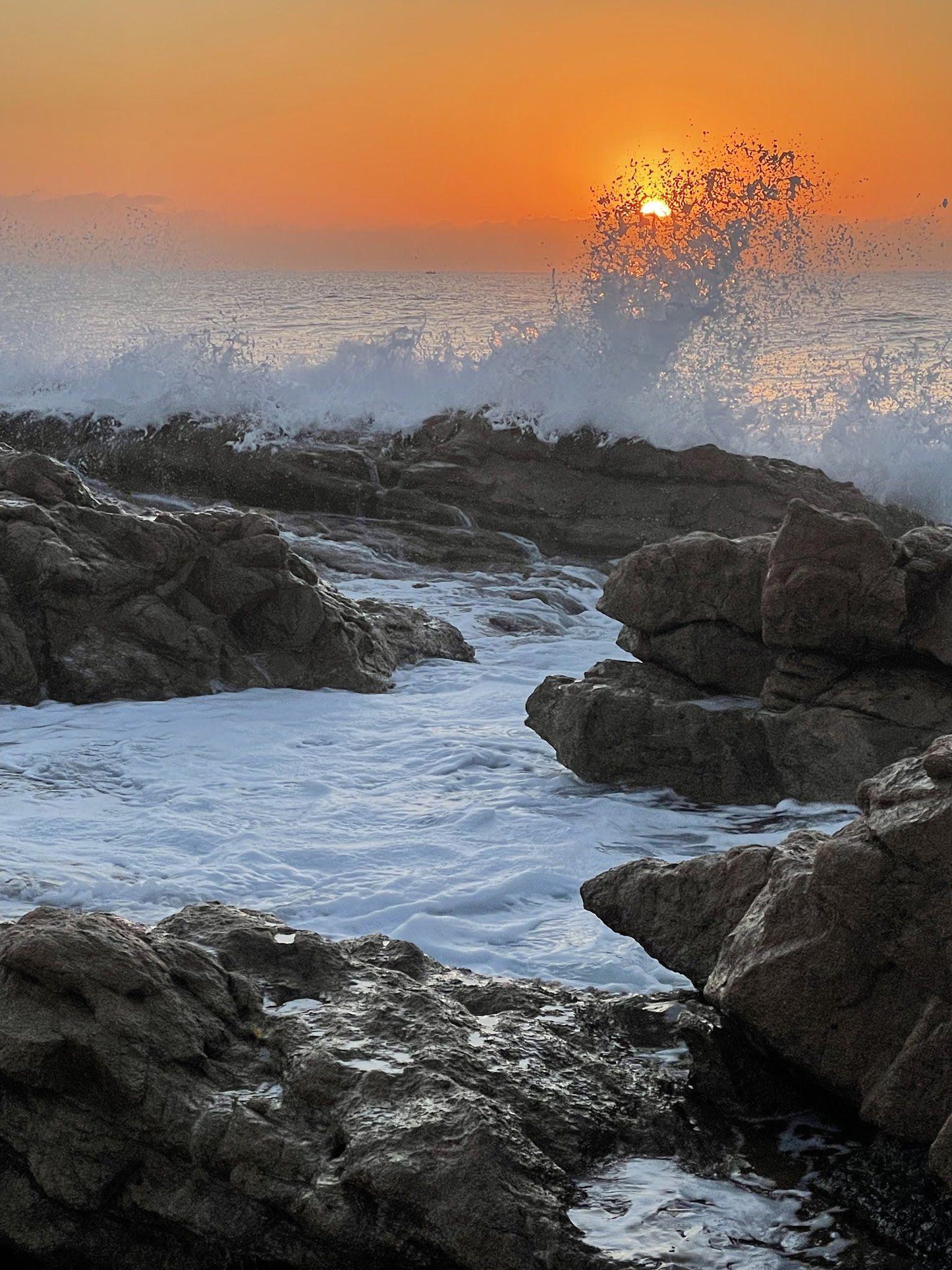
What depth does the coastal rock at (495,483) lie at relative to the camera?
11930mm

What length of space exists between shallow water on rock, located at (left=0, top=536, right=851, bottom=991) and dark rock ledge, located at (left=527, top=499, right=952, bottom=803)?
8.6 inches

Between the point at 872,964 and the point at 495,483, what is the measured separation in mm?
9902

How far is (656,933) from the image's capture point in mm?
3768

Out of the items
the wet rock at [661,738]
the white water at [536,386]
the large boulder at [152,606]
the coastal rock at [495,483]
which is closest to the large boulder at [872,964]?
the wet rock at [661,738]

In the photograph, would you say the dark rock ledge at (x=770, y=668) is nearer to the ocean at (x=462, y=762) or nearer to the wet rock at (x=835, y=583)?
the wet rock at (x=835, y=583)

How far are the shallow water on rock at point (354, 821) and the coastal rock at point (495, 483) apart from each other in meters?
4.20

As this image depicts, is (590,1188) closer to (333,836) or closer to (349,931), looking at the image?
(349,931)

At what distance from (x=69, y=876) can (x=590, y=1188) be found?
259 cm

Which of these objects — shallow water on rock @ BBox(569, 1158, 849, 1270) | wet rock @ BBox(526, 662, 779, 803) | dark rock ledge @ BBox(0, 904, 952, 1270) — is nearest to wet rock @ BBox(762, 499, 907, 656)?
wet rock @ BBox(526, 662, 779, 803)

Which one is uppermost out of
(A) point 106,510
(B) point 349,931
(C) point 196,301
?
(C) point 196,301

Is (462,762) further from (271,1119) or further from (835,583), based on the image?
(271,1119)

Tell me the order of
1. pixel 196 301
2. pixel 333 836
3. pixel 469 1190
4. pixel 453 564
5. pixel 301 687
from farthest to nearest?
pixel 196 301 → pixel 453 564 → pixel 301 687 → pixel 333 836 → pixel 469 1190

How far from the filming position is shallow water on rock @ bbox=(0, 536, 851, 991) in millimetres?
4516

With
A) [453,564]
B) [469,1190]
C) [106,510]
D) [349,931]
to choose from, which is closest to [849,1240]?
[469,1190]
